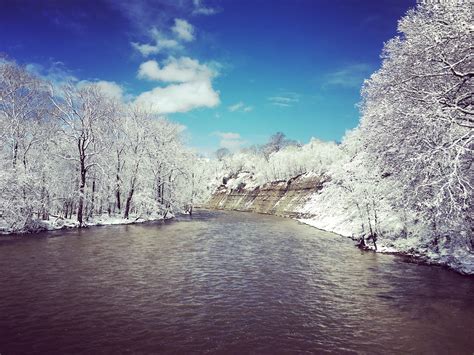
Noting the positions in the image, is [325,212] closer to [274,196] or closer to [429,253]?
[429,253]

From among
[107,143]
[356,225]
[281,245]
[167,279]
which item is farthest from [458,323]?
[107,143]

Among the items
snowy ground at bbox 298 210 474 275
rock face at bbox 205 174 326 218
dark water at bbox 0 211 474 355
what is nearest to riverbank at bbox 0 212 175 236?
dark water at bbox 0 211 474 355

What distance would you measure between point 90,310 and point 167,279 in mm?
5856

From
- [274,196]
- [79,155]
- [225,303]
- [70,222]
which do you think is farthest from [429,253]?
[274,196]

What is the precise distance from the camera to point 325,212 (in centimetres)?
6188

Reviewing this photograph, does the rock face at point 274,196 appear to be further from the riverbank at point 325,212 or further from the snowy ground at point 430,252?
the snowy ground at point 430,252

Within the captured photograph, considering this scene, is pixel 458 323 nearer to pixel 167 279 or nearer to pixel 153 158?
pixel 167 279

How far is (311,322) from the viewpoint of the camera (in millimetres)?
14266

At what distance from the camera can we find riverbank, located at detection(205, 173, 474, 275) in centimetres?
2525

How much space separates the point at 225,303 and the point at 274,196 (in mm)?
82232

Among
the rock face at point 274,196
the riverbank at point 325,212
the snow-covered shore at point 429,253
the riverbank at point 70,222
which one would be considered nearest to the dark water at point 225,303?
the snow-covered shore at point 429,253

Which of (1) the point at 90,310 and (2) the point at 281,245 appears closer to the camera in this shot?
(1) the point at 90,310

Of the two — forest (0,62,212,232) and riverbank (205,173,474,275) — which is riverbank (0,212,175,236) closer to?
forest (0,62,212,232)

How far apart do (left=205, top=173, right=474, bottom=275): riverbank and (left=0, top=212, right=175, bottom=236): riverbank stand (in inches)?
1155
